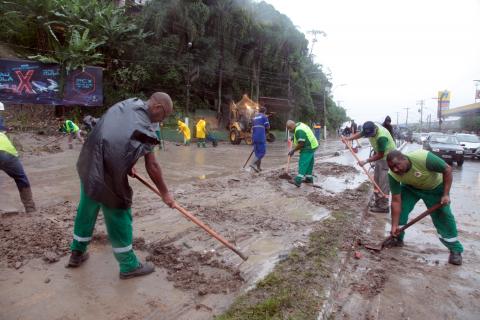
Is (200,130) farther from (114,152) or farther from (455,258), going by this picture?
(114,152)

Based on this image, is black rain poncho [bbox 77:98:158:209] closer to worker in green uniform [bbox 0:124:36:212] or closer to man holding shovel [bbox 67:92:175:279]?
man holding shovel [bbox 67:92:175:279]

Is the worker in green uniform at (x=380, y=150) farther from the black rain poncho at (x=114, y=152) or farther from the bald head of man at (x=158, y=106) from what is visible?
the black rain poncho at (x=114, y=152)

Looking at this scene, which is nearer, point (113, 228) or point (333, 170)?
point (113, 228)

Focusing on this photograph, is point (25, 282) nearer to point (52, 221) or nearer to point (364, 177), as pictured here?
point (52, 221)

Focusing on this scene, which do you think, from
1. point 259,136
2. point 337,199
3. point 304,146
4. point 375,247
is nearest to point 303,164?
point 304,146

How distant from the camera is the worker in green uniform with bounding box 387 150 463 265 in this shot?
378cm

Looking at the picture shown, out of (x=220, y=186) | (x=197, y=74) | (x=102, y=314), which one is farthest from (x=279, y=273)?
(x=197, y=74)

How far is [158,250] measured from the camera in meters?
3.64

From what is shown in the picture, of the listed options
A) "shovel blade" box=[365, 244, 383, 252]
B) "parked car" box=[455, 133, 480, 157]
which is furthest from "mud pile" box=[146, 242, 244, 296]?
"parked car" box=[455, 133, 480, 157]

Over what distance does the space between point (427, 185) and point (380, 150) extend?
6.47ft

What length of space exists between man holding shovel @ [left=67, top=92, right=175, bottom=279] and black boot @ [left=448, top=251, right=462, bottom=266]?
3.14 meters

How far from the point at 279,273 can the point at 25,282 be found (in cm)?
216

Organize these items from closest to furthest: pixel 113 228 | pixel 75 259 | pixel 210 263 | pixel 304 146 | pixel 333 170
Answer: pixel 113 228 < pixel 75 259 < pixel 210 263 < pixel 304 146 < pixel 333 170

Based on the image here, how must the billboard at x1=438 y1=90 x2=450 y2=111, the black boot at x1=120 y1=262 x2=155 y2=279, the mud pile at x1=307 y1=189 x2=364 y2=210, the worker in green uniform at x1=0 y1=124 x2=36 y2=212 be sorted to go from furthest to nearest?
the billboard at x1=438 y1=90 x2=450 y2=111, the mud pile at x1=307 y1=189 x2=364 y2=210, the worker in green uniform at x1=0 y1=124 x2=36 y2=212, the black boot at x1=120 y1=262 x2=155 y2=279
